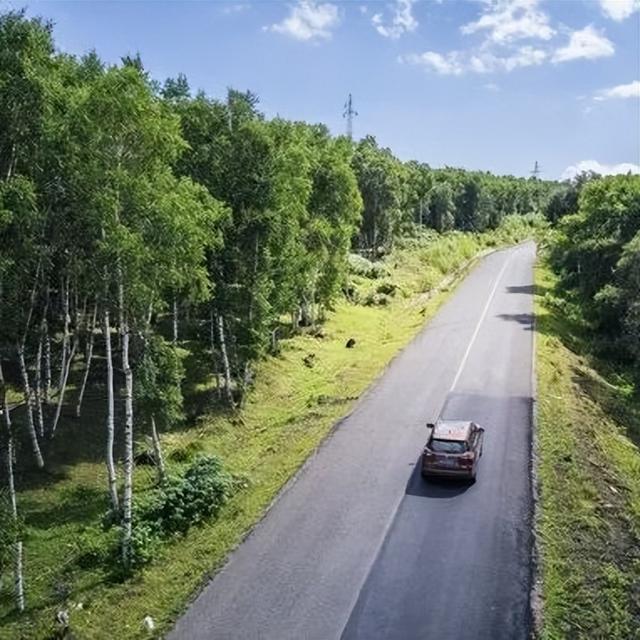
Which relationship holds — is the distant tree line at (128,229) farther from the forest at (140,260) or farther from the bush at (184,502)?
the bush at (184,502)

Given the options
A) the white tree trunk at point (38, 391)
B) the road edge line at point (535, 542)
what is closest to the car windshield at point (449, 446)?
the road edge line at point (535, 542)

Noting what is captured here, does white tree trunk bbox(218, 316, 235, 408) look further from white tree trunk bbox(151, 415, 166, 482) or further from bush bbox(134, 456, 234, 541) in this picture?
bush bbox(134, 456, 234, 541)

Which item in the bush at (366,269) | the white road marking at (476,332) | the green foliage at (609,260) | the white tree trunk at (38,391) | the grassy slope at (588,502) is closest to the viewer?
the grassy slope at (588,502)

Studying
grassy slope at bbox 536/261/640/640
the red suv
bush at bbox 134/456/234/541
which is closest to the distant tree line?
bush at bbox 134/456/234/541

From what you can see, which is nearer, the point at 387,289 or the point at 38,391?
the point at 38,391

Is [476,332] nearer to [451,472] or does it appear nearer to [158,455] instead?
[451,472]

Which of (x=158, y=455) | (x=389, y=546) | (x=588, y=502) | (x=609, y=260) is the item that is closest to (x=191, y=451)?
(x=158, y=455)

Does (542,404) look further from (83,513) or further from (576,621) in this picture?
(83,513)
